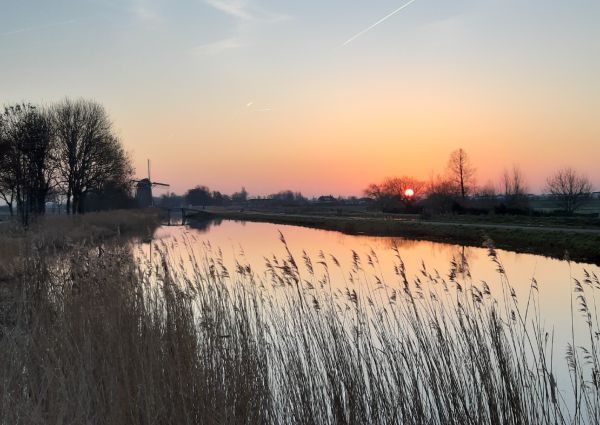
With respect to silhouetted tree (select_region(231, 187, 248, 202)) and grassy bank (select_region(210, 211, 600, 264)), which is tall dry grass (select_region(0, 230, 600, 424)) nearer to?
grassy bank (select_region(210, 211, 600, 264))

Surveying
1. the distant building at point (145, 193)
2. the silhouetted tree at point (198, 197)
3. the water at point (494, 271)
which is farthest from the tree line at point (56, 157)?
the silhouetted tree at point (198, 197)

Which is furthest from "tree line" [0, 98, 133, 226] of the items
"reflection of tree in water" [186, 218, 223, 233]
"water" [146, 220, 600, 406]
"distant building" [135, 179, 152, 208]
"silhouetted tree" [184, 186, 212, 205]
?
"silhouetted tree" [184, 186, 212, 205]

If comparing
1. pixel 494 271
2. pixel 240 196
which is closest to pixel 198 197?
pixel 240 196

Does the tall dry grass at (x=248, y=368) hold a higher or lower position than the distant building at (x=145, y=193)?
lower

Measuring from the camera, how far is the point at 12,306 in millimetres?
6387

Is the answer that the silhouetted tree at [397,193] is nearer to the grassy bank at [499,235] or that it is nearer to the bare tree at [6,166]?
the grassy bank at [499,235]

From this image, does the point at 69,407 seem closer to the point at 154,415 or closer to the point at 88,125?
the point at 154,415

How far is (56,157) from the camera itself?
29734 millimetres

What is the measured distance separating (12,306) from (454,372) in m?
5.22

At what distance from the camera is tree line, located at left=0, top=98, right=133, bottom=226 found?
2388 cm

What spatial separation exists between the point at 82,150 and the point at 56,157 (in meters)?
2.85

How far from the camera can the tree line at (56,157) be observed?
23.9 meters

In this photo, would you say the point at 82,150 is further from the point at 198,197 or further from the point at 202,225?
the point at 198,197

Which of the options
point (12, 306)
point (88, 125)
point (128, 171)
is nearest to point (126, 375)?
point (12, 306)
